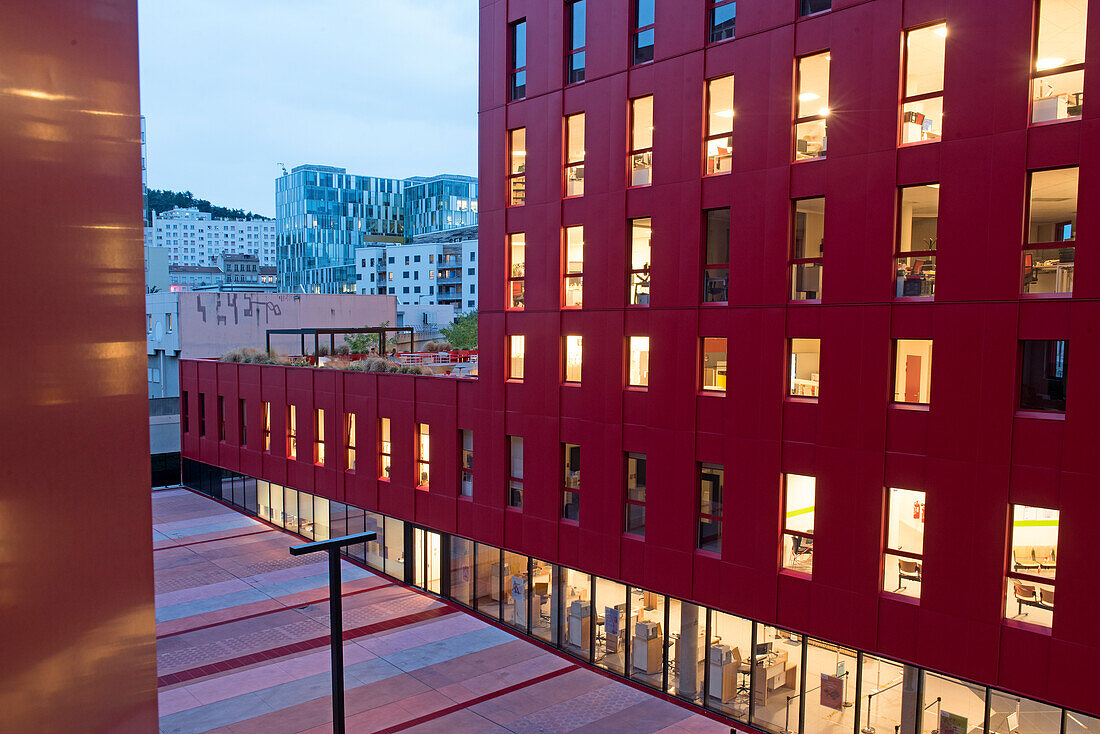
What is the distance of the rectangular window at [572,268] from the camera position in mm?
20672

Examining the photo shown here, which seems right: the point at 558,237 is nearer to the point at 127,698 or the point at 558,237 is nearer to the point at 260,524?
the point at 127,698

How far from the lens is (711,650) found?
1795 centimetres

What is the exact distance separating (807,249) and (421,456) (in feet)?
48.8

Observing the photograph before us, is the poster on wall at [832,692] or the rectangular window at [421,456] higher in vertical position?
the rectangular window at [421,456]

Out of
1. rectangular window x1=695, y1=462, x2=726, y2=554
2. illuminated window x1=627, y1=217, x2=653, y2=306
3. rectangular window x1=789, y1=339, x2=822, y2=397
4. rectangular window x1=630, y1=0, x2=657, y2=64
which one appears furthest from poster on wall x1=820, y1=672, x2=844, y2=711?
rectangular window x1=630, y1=0, x2=657, y2=64

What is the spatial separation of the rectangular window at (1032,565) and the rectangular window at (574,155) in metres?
12.4

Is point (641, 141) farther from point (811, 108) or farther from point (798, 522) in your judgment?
point (798, 522)

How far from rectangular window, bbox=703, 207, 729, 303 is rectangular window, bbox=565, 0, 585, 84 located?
570 centimetres

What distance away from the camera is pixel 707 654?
1791cm

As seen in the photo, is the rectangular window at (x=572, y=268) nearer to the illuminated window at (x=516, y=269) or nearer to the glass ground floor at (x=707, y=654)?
the illuminated window at (x=516, y=269)

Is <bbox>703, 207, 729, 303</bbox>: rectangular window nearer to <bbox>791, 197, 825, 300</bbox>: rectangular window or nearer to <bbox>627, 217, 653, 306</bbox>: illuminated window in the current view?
<bbox>791, 197, 825, 300</bbox>: rectangular window

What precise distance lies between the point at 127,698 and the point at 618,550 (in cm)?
1797

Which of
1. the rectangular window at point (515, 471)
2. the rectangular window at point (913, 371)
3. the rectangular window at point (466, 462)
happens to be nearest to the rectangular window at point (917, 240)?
the rectangular window at point (913, 371)

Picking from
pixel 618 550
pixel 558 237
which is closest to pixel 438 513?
pixel 618 550
